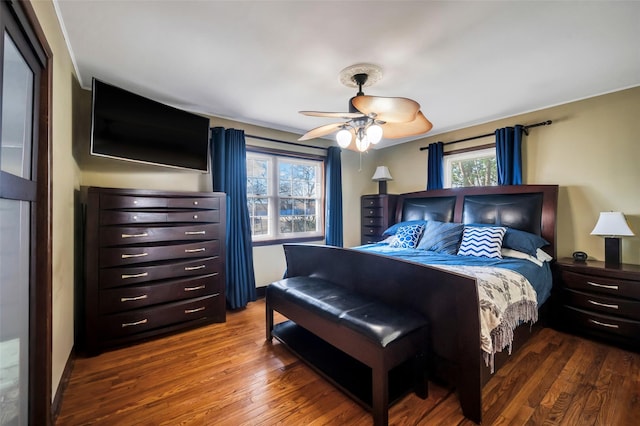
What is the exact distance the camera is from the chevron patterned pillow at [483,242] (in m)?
2.80

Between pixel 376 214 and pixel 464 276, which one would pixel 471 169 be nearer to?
pixel 376 214

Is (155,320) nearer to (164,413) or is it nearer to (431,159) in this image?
(164,413)

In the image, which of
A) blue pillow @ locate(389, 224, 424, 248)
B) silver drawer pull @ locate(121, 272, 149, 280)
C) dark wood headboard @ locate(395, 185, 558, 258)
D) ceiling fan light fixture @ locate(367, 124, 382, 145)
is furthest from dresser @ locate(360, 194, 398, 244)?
silver drawer pull @ locate(121, 272, 149, 280)

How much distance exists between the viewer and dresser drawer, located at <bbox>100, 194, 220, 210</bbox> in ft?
7.71

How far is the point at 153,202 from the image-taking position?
2553mm

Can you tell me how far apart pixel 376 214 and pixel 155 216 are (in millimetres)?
3250

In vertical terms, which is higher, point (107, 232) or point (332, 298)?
point (107, 232)

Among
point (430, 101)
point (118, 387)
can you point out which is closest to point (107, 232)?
point (118, 387)

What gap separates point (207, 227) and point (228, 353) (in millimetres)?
1276

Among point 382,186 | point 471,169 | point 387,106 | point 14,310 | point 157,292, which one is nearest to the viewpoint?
point 14,310

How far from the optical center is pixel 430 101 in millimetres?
3014

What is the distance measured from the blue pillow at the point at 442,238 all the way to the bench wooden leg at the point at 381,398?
6.61 ft

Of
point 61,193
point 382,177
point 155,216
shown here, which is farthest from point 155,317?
point 382,177

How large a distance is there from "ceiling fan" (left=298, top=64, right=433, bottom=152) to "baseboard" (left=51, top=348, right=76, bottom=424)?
2.50 meters
